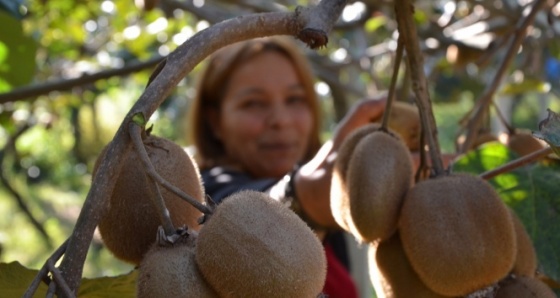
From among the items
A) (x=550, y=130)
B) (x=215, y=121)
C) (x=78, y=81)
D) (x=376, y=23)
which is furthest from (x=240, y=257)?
(x=376, y=23)

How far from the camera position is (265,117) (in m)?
2.32

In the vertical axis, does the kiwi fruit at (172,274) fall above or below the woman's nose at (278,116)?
above

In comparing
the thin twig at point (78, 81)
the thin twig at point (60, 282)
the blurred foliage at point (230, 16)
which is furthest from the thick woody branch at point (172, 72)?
the thin twig at point (78, 81)

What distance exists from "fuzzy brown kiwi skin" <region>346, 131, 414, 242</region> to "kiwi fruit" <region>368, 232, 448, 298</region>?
0.05 ft

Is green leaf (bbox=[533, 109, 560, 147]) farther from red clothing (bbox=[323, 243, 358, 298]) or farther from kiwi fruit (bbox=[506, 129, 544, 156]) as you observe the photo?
red clothing (bbox=[323, 243, 358, 298])

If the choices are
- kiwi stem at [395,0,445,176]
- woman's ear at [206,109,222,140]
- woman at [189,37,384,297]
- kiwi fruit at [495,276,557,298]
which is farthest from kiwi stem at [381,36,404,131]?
woman's ear at [206,109,222,140]

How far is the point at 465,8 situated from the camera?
2.96 metres

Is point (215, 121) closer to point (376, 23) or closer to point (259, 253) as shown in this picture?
point (376, 23)

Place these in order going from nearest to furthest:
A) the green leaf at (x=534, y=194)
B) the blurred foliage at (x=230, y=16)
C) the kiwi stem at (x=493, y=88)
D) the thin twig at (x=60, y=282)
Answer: the thin twig at (x=60, y=282)
the green leaf at (x=534, y=194)
the kiwi stem at (x=493, y=88)
the blurred foliage at (x=230, y=16)

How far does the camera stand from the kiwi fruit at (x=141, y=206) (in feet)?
2.36

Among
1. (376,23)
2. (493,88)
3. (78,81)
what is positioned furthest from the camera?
(376,23)

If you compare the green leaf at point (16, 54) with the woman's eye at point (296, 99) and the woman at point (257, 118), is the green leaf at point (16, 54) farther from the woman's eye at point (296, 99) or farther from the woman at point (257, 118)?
the woman's eye at point (296, 99)

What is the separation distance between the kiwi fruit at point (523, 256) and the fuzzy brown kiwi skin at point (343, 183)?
0.60ft

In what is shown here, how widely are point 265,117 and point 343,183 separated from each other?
1.38 meters
